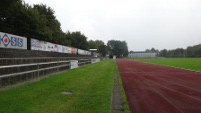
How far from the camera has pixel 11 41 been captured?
13.6 metres

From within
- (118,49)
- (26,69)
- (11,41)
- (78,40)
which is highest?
(78,40)

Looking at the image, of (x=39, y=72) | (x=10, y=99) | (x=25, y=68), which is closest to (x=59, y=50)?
(x=39, y=72)

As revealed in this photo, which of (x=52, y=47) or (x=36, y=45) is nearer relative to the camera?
(x=36, y=45)

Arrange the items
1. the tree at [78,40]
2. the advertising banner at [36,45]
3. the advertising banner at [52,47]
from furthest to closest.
Result: the tree at [78,40], the advertising banner at [52,47], the advertising banner at [36,45]

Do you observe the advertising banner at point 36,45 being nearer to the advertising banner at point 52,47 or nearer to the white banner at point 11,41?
the advertising banner at point 52,47

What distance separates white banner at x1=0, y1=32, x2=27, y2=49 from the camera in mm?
12734

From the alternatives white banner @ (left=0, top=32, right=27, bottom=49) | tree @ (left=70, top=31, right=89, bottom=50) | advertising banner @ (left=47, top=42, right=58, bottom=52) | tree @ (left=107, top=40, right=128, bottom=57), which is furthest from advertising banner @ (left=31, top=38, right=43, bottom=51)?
tree @ (left=107, top=40, right=128, bottom=57)

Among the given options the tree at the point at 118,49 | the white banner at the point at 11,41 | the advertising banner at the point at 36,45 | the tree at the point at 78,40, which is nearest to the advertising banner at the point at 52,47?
the advertising banner at the point at 36,45

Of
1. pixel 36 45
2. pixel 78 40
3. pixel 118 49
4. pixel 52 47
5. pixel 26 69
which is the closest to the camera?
pixel 26 69

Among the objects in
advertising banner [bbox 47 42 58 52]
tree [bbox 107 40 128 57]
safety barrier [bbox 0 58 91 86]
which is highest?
tree [bbox 107 40 128 57]

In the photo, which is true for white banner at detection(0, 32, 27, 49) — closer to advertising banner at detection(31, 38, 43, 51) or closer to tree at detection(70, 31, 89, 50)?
advertising banner at detection(31, 38, 43, 51)

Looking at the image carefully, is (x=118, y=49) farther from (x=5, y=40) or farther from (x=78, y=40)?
(x=5, y=40)

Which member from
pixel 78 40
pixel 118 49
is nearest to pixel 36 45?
pixel 78 40

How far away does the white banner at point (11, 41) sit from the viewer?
12.7m
